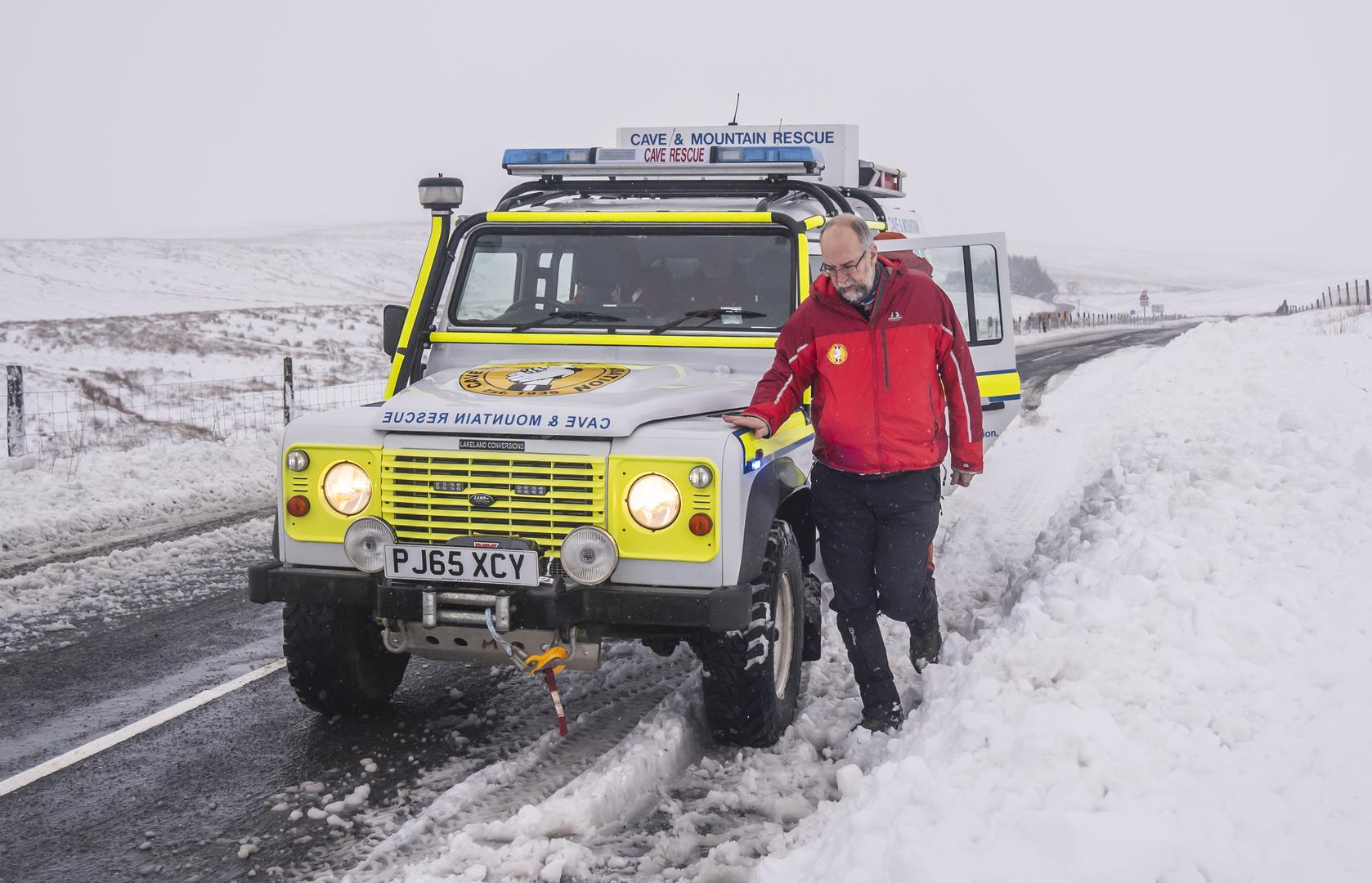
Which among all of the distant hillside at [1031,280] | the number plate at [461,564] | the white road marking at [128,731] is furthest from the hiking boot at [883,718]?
the distant hillside at [1031,280]

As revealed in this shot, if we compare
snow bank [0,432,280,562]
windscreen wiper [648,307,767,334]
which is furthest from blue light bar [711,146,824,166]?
snow bank [0,432,280,562]

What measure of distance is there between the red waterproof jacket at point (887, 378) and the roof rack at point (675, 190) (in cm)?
168

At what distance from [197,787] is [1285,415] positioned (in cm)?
662

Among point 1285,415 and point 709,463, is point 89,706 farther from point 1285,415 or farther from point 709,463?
point 1285,415

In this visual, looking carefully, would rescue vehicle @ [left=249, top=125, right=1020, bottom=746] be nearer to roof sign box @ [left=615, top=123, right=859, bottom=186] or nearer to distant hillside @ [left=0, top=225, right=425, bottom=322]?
roof sign box @ [left=615, top=123, right=859, bottom=186]

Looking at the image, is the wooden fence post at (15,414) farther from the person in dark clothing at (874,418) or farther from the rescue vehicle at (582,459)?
the person in dark clothing at (874,418)

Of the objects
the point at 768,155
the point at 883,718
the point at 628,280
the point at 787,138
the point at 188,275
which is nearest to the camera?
the point at 883,718

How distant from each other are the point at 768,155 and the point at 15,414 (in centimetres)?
941

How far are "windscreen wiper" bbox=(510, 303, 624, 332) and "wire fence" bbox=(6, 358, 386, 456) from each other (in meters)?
8.61

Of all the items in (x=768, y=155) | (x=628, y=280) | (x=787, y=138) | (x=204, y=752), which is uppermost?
(x=787, y=138)

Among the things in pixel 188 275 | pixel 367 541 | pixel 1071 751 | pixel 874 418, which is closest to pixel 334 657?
pixel 367 541

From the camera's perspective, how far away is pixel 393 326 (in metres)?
5.46

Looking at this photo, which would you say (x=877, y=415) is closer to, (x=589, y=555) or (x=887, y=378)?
(x=887, y=378)

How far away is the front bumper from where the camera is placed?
3.92 meters
